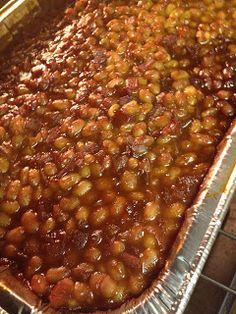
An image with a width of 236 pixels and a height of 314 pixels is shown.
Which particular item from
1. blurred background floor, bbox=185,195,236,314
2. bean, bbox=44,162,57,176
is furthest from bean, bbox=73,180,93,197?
blurred background floor, bbox=185,195,236,314

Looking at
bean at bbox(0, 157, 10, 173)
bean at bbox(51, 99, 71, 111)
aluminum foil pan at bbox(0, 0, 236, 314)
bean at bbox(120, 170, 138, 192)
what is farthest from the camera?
bean at bbox(51, 99, 71, 111)

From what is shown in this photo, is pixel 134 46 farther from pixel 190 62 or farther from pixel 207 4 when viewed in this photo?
pixel 207 4

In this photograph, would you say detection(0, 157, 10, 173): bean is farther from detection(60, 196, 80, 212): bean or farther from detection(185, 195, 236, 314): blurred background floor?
detection(185, 195, 236, 314): blurred background floor

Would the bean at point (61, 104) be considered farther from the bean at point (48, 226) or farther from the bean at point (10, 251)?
the bean at point (10, 251)

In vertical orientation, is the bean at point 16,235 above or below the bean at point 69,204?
above

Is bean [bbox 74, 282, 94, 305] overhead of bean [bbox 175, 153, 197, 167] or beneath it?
overhead

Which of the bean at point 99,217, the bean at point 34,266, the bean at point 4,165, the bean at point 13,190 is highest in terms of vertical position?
the bean at point 4,165

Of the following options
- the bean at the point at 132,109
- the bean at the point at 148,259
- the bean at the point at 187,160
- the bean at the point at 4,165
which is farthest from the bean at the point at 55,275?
the bean at the point at 132,109
